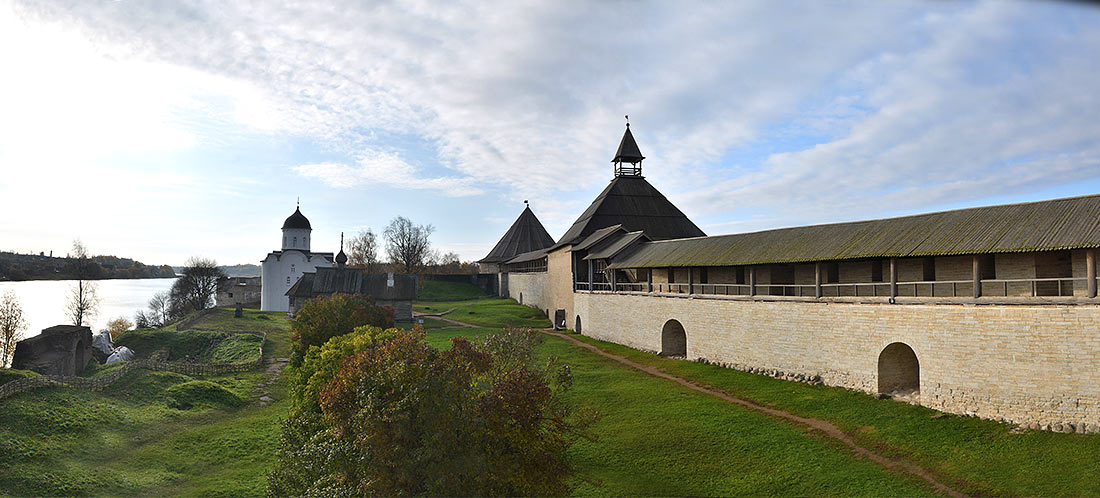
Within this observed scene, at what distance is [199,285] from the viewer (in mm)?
64125

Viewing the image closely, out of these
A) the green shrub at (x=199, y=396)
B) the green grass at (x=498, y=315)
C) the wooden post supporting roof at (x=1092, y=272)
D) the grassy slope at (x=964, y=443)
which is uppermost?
the wooden post supporting roof at (x=1092, y=272)

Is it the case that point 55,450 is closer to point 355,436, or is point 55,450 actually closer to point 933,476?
point 355,436

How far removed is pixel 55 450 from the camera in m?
14.8

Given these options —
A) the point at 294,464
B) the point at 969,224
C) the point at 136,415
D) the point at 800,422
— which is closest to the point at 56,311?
the point at 136,415

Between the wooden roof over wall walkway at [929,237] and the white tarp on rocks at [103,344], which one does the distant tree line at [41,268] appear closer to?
the white tarp on rocks at [103,344]

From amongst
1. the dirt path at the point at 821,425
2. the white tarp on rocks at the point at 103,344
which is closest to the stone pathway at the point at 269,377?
the white tarp on rocks at the point at 103,344

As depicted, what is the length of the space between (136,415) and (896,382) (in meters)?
25.3

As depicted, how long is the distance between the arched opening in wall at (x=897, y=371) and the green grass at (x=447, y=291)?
51274mm

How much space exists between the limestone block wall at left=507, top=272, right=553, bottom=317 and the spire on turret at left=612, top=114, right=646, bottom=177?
36.4 ft

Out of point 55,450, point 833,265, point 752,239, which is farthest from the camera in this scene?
point 752,239

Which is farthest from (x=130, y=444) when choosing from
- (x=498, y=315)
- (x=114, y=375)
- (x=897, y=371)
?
(x=498, y=315)

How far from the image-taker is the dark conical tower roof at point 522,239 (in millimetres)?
69000

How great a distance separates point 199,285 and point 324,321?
1923 inches

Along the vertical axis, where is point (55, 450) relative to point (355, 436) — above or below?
below
